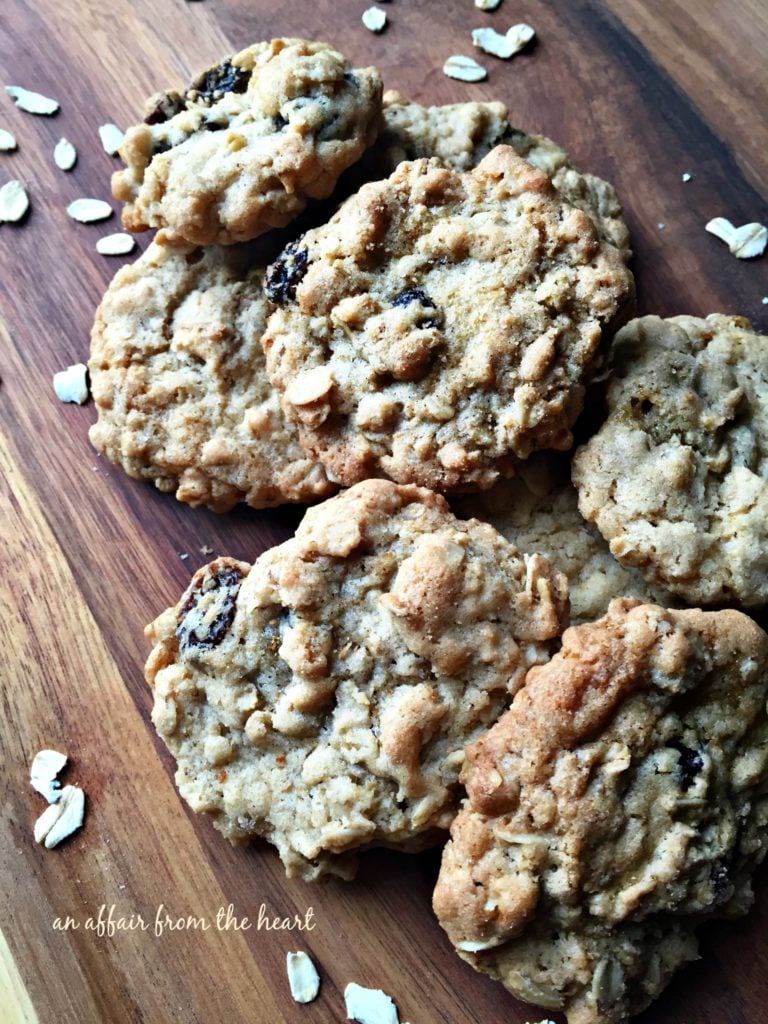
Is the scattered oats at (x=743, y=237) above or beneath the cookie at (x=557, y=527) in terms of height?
above

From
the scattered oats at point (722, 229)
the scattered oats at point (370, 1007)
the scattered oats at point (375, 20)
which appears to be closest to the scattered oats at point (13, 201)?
the scattered oats at point (375, 20)

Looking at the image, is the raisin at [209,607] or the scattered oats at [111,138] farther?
the scattered oats at [111,138]

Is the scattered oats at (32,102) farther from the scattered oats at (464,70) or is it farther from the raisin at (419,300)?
the raisin at (419,300)

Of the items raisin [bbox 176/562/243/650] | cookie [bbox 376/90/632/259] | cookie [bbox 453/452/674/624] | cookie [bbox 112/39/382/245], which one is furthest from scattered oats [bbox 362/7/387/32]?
raisin [bbox 176/562/243/650]

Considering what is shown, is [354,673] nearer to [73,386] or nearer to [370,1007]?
[370,1007]

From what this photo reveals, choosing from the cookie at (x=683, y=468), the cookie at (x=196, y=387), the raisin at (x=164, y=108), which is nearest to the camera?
the cookie at (x=683, y=468)
